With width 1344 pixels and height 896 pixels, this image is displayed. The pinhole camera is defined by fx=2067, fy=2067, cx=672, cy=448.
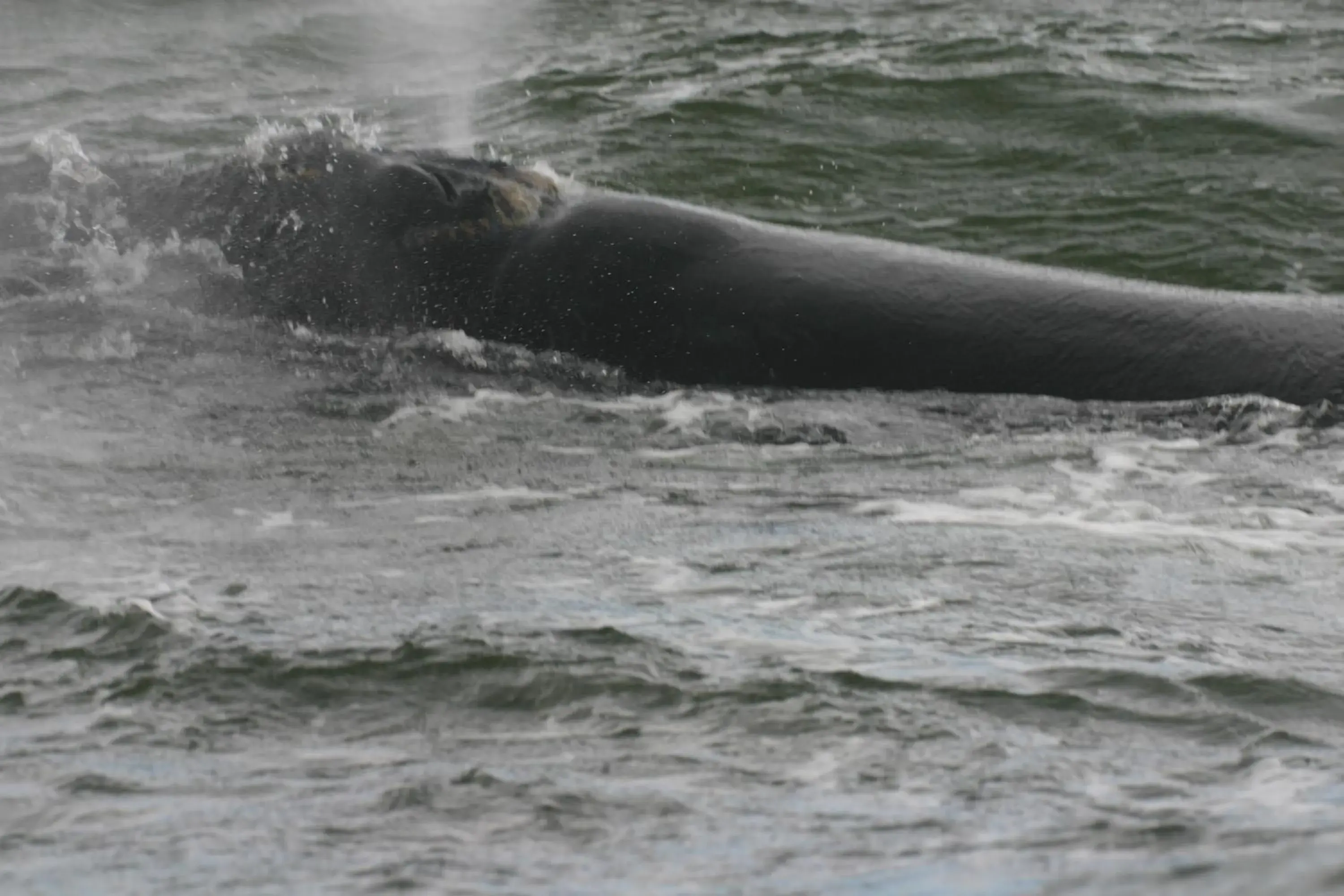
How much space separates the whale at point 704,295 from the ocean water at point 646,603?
0.51 feet

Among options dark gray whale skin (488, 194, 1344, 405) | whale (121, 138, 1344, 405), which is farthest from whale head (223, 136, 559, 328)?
dark gray whale skin (488, 194, 1344, 405)

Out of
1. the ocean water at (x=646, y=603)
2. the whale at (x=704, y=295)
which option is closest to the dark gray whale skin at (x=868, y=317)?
the whale at (x=704, y=295)

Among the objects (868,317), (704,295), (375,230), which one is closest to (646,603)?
(868,317)

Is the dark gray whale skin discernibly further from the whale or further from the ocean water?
the ocean water

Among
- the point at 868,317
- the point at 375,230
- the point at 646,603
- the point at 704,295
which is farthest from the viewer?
the point at 375,230

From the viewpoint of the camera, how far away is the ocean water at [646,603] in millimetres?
4383

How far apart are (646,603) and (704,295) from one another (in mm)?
2672

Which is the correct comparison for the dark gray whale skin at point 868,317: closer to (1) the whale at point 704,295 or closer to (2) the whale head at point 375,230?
(1) the whale at point 704,295

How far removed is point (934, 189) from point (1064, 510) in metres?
6.39

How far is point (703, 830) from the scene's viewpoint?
4406mm

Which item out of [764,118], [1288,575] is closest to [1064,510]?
[1288,575]

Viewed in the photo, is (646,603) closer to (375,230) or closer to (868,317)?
(868,317)

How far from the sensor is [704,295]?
845 centimetres

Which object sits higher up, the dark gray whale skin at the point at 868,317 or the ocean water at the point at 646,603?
the dark gray whale skin at the point at 868,317
